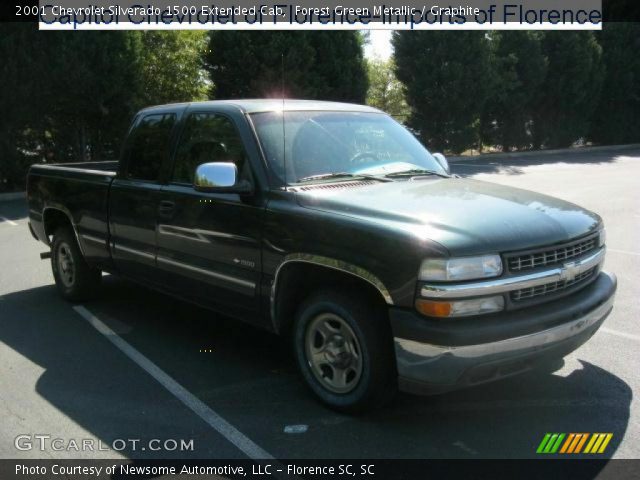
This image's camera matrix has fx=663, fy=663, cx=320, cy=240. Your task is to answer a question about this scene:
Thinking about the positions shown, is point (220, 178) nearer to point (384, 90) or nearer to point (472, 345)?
point (472, 345)

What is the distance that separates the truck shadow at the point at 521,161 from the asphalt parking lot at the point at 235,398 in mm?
→ 15832

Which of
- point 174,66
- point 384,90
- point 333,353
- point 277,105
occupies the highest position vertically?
point 384,90

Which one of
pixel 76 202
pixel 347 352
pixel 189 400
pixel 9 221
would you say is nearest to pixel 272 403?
pixel 189 400

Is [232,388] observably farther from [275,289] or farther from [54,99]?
[54,99]

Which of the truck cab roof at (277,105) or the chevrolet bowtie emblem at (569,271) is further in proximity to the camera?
the truck cab roof at (277,105)

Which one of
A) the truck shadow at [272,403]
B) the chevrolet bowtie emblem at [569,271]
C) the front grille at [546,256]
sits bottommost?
the truck shadow at [272,403]

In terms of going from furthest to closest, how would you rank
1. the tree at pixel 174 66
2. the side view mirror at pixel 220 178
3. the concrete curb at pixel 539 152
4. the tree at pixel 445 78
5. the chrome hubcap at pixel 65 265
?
1. the concrete curb at pixel 539 152
2. the tree at pixel 445 78
3. the tree at pixel 174 66
4. the chrome hubcap at pixel 65 265
5. the side view mirror at pixel 220 178

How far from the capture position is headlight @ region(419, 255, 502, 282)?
3.43 m

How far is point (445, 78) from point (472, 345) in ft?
75.0

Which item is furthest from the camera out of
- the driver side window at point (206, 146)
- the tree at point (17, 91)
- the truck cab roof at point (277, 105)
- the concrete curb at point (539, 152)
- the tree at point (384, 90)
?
the tree at point (384, 90)

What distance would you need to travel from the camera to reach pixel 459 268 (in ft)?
11.3

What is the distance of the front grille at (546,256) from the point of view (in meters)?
3.60

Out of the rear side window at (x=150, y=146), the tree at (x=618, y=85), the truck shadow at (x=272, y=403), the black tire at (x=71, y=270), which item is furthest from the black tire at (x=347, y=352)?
the tree at (x=618, y=85)

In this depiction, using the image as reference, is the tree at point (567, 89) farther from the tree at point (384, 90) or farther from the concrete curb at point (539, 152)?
the tree at point (384, 90)
